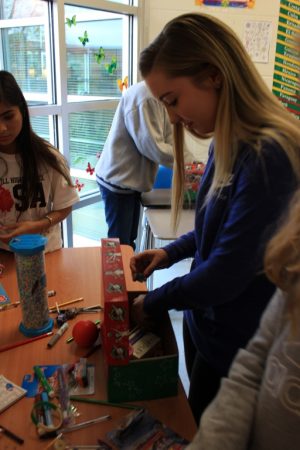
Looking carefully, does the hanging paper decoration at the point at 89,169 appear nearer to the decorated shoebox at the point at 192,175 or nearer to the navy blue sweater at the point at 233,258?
→ the decorated shoebox at the point at 192,175

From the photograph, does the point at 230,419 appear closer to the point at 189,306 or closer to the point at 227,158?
the point at 189,306

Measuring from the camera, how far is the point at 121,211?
2.34 metres

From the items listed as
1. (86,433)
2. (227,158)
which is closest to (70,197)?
(227,158)

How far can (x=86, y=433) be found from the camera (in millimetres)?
712

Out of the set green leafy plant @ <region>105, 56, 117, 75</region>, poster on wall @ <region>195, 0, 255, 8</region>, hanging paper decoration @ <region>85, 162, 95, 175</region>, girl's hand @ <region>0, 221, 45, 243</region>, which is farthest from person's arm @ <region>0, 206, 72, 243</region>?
poster on wall @ <region>195, 0, 255, 8</region>

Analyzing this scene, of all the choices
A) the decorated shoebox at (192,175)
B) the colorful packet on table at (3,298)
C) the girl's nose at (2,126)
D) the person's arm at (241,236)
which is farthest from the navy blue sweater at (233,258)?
the decorated shoebox at (192,175)

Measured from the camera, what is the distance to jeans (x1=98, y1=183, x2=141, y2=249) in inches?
91.4

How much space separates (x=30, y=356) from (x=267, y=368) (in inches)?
22.2

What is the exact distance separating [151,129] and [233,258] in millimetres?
1369

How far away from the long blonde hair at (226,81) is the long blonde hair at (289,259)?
0.98ft

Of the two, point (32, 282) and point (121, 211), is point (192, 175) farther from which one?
point (32, 282)

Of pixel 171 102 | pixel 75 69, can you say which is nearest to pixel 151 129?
pixel 75 69

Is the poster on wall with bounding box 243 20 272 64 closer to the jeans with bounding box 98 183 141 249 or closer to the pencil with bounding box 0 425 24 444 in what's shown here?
the jeans with bounding box 98 183 141 249

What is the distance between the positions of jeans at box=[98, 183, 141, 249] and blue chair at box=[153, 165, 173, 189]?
0.94 ft
